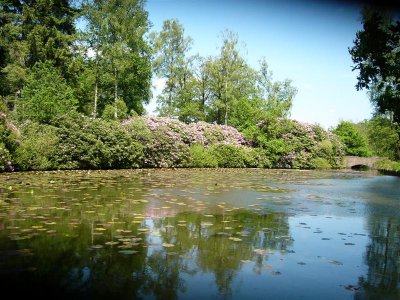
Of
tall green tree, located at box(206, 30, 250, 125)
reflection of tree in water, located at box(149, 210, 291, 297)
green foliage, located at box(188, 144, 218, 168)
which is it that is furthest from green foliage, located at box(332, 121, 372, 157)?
reflection of tree in water, located at box(149, 210, 291, 297)

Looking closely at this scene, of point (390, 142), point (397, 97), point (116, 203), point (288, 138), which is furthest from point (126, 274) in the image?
point (390, 142)

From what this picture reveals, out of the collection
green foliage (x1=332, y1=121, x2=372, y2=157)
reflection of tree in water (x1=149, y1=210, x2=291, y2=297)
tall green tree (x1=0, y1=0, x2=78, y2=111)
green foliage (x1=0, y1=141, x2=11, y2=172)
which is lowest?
reflection of tree in water (x1=149, y1=210, x2=291, y2=297)

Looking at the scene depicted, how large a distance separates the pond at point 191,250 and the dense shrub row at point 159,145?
9.52 m

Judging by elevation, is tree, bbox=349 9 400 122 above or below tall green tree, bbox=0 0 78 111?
below

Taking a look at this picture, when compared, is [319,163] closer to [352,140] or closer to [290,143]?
[290,143]

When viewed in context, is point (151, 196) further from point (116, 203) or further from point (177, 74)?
point (177, 74)

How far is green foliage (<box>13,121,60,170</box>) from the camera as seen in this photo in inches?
650

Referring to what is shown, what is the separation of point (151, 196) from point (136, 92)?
30663 mm

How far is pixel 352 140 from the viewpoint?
53844 mm

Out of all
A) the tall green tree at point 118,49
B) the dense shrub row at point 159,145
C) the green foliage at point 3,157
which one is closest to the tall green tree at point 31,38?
the tall green tree at point 118,49

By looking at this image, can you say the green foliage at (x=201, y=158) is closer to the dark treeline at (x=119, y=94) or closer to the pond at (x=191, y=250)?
the dark treeline at (x=119, y=94)

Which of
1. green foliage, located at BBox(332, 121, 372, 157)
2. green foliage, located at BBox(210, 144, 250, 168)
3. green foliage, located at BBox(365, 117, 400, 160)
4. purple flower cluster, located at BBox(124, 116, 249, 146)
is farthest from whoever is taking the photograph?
green foliage, located at BBox(332, 121, 372, 157)

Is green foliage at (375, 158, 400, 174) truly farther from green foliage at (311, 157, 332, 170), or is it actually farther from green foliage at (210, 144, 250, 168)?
green foliage at (210, 144, 250, 168)

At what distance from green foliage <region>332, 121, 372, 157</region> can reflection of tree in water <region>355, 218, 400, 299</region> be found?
49.5 m
